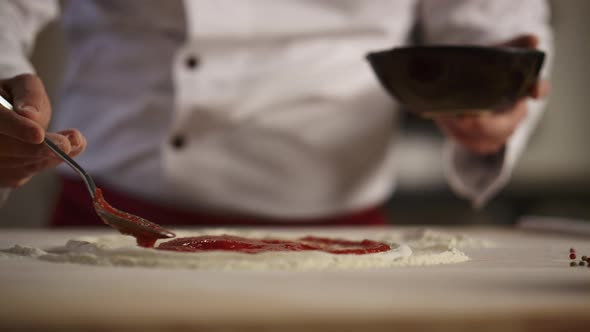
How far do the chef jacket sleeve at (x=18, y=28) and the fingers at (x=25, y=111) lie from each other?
0.15 meters

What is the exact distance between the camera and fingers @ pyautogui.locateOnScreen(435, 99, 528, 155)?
1.25 meters

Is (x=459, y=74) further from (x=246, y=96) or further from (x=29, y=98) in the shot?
(x=29, y=98)

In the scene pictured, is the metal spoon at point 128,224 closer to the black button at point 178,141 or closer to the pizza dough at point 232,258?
the pizza dough at point 232,258

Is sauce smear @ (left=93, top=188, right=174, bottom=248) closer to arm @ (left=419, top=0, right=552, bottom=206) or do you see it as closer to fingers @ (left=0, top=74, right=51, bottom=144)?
fingers @ (left=0, top=74, right=51, bottom=144)

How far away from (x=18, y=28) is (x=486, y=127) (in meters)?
0.83

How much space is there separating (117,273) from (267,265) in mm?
149

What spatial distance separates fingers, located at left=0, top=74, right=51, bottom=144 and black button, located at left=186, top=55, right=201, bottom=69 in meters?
0.42

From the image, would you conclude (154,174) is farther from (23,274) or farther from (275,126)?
(23,274)

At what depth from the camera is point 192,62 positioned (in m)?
1.32

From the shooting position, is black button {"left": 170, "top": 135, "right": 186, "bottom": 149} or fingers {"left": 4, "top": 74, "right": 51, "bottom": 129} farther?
black button {"left": 170, "top": 135, "right": 186, "bottom": 149}

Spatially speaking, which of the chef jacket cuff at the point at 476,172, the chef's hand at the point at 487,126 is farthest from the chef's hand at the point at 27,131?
the chef jacket cuff at the point at 476,172

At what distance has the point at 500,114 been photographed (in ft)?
4.09


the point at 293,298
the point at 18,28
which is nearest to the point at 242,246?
the point at 293,298

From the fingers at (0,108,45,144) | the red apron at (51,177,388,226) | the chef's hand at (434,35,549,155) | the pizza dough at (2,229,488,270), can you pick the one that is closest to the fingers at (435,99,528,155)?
the chef's hand at (434,35,549,155)
